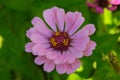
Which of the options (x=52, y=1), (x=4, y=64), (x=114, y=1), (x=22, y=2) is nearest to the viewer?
(x=52, y=1)

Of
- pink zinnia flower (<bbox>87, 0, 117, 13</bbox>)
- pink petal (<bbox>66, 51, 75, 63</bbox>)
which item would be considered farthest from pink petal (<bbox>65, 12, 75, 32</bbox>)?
pink zinnia flower (<bbox>87, 0, 117, 13</bbox>)

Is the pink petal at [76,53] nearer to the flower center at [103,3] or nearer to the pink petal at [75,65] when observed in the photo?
the pink petal at [75,65]

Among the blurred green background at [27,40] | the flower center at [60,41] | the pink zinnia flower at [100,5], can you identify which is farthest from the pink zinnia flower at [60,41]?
the pink zinnia flower at [100,5]

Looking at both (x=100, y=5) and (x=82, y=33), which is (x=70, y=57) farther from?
(x=100, y=5)

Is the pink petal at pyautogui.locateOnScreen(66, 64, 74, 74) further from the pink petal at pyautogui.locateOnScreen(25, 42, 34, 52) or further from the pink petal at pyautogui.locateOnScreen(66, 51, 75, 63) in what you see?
the pink petal at pyautogui.locateOnScreen(25, 42, 34, 52)

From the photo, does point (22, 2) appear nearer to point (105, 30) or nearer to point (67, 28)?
point (105, 30)

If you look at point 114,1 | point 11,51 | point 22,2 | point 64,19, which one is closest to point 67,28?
point 64,19

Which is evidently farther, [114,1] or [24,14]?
[24,14]
